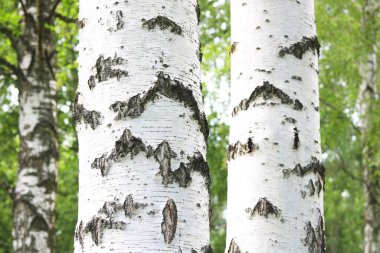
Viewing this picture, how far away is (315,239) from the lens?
8.33 ft

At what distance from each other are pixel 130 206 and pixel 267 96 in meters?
1.40

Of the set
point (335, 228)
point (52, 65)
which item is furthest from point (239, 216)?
point (335, 228)

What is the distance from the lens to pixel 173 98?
1558mm

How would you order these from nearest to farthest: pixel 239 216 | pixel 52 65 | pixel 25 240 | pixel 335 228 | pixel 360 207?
pixel 239 216 < pixel 25 240 < pixel 52 65 < pixel 360 207 < pixel 335 228

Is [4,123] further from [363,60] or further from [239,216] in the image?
[239,216]

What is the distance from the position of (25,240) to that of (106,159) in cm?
600

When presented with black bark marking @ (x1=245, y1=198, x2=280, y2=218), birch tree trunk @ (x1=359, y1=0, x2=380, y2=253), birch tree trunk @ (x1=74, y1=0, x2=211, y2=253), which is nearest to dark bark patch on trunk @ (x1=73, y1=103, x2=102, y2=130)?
birch tree trunk @ (x1=74, y1=0, x2=211, y2=253)

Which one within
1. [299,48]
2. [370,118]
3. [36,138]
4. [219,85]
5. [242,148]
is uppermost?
[219,85]

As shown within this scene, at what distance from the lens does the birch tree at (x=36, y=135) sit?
7.19m

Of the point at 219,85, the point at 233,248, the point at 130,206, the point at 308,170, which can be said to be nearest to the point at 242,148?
the point at 308,170

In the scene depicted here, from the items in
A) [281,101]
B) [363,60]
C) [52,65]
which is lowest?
[281,101]

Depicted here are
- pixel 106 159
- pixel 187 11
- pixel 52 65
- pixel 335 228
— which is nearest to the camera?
pixel 106 159

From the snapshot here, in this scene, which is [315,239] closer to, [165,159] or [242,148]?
[242,148]

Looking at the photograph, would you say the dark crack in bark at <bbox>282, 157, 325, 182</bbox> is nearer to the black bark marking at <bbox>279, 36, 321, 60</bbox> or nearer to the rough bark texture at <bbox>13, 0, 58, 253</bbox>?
the black bark marking at <bbox>279, 36, 321, 60</bbox>
